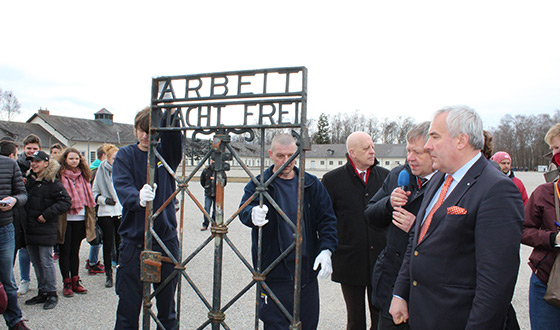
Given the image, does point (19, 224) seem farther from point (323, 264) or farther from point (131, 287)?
point (323, 264)

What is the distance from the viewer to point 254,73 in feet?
7.02

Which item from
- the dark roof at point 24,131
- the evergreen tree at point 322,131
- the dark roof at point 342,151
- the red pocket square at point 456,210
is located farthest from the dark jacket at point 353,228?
the evergreen tree at point 322,131

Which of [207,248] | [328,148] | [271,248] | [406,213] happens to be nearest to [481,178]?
[406,213]

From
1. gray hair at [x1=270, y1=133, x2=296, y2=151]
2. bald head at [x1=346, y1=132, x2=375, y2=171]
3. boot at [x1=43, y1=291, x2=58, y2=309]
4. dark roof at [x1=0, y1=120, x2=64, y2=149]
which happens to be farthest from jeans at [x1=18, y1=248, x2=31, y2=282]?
dark roof at [x1=0, y1=120, x2=64, y2=149]

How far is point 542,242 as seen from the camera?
2.62m

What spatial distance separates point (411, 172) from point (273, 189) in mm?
993

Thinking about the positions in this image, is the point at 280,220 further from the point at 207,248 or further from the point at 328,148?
the point at 328,148

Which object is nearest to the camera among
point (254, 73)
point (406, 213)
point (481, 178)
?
point (481, 178)

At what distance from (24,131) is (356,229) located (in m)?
48.2

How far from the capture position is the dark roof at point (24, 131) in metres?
39.4

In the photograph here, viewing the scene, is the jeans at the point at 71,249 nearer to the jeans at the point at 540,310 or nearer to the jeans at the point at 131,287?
→ the jeans at the point at 131,287

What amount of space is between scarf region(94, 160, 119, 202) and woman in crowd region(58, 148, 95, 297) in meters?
0.15

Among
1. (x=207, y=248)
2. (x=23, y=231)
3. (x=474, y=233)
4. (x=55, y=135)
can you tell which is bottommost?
(x=207, y=248)

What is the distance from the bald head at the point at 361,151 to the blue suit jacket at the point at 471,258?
1477 mm
